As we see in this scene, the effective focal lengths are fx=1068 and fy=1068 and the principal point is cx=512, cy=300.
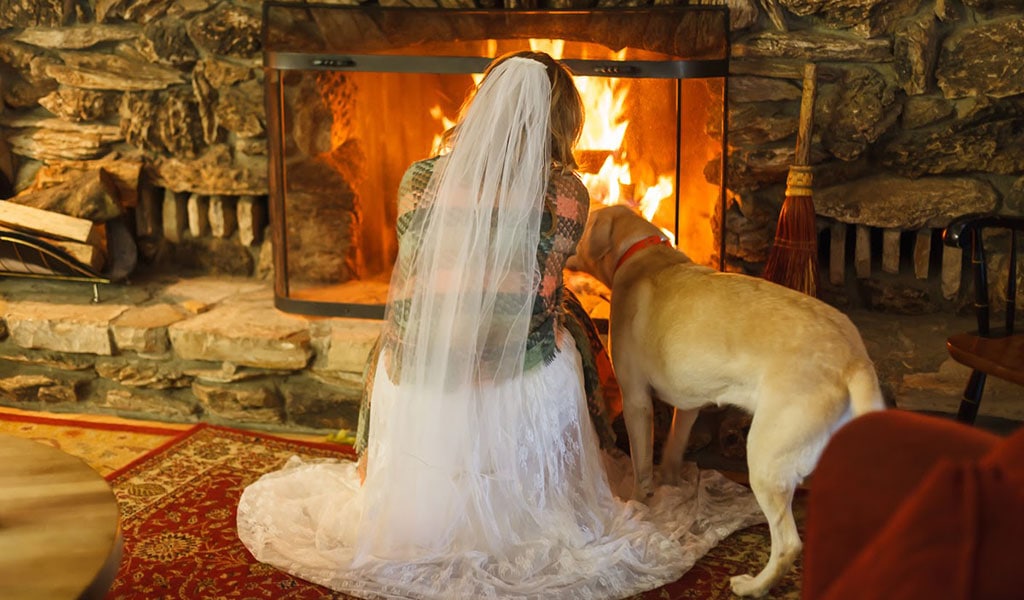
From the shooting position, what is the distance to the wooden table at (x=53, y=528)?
158 centimetres

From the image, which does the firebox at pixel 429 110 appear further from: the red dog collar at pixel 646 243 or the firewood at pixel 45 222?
the firewood at pixel 45 222

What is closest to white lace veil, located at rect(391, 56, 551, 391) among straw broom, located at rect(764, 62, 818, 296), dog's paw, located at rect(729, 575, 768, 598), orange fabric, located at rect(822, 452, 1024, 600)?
dog's paw, located at rect(729, 575, 768, 598)

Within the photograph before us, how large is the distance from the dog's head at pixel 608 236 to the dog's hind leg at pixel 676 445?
404 mm

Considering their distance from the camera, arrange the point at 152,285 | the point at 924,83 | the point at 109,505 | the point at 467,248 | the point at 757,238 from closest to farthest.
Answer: the point at 109,505 < the point at 467,248 < the point at 924,83 < the point at 757,238 < the point at 152,285

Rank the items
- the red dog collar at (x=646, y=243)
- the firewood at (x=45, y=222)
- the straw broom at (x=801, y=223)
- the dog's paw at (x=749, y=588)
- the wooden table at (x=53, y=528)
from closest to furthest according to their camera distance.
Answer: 1. the wooden table at (x=53, y=528)
2. the dog's paw at (x=749, y=588)
3. the red dog collar at (x=646, y=243)
4. the straw broom at (x=801, y=223)
5. the firewood at (x=45, y=222)

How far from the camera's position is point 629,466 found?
2885 mm

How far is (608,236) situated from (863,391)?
2.83 ft

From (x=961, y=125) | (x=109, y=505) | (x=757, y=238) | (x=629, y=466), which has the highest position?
(x=961, y=125)

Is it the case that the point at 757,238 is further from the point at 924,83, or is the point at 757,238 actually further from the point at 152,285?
the point at 152,285

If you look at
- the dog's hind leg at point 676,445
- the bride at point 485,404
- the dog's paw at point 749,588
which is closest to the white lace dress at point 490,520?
the bride at point 485,404

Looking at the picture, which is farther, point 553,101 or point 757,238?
point 757,238

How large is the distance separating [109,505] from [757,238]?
2.12 metres

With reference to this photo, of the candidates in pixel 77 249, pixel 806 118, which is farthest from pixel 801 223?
pixel 77 249

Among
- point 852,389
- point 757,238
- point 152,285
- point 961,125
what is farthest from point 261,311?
point 961,125
